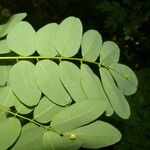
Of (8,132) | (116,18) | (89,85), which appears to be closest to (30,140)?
(8,132)

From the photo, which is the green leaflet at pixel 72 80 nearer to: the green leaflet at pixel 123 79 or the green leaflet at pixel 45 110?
the green leaflet at pixel 45 110

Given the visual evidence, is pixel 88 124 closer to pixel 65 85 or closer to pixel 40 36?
pixel 65 85

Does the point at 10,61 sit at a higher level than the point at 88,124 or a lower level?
higher

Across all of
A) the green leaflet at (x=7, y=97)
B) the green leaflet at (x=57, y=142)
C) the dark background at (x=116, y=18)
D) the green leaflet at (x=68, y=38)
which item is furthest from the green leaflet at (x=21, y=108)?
the dark background at (x=116, y=18)

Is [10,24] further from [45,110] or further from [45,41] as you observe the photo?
[45,110]

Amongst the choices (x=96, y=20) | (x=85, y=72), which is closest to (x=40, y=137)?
(x=85, y=72)

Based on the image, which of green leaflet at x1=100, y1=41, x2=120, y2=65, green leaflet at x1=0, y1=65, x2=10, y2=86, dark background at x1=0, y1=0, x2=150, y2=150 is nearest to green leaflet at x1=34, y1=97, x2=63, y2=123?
green leaflet at x1=0, y1=65, x2=10, y2=86
